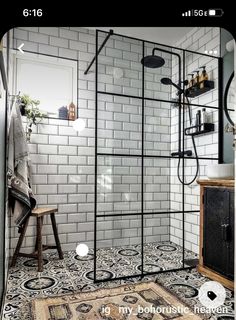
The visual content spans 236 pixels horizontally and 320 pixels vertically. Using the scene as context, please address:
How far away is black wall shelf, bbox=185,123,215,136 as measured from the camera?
6.75 feet

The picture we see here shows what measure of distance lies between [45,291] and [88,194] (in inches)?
40.0

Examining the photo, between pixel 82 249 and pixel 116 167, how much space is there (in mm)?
972

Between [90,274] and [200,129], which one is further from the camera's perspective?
[200,129]

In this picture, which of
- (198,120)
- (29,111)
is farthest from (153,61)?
(29,111)

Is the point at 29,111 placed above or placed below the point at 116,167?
above

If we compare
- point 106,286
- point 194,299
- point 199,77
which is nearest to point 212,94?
point 199,77

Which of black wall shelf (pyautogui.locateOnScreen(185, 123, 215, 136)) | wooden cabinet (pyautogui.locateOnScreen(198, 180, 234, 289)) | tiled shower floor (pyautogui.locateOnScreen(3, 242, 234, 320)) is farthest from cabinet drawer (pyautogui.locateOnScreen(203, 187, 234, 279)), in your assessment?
black wall shelf (pyautogui.locateOnScreen(185, 123, 215, 136))

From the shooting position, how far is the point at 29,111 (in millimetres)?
2111
